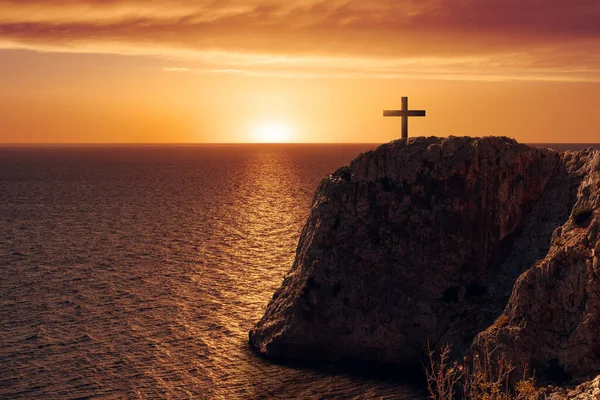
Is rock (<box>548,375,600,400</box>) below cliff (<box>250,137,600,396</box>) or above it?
below

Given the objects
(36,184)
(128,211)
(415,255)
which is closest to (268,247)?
(415,255)

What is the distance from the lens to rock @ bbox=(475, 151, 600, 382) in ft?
105

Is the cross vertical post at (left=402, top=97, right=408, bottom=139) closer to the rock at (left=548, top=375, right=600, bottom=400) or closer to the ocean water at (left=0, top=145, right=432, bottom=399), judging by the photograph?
the ocean water at (left=0, top=145, right=432, bottom=399)

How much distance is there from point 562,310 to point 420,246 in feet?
36.3

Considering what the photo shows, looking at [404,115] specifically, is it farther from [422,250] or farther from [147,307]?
[147,307]

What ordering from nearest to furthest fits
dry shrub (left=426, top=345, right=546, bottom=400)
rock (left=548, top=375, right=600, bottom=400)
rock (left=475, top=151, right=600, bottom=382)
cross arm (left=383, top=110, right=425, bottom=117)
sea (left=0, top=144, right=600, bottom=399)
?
dry shrub (left=426, top=345, right=546, bottom=400) → rock (left=548, top=375, right=600, bottom=400) → rock (left=475, top=151, right=600, bottom=382) → sea (left=0, top=144, right=600, bottom=399) → cross arm (left=383, top=110, right=425, bottom=117)

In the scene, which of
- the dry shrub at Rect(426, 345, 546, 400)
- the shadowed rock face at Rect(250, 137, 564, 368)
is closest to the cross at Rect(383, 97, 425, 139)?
the shadowed rock face at Rect(250, 137, 564, 368)

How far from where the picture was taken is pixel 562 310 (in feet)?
109

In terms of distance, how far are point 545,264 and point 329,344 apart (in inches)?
588

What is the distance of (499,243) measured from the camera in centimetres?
4122

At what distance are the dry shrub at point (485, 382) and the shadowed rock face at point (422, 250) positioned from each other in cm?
374

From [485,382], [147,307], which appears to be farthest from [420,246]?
[147,307]

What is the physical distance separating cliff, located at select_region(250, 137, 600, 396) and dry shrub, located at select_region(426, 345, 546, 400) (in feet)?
9.31

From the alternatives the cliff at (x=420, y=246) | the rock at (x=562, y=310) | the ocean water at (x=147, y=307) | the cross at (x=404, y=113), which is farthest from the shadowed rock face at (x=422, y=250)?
the rock at (x=562, y=310)
